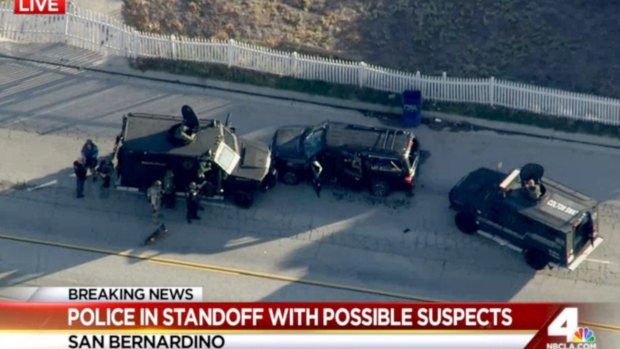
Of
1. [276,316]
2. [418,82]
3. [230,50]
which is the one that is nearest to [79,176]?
[230,50]

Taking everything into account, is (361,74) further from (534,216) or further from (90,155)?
(90,155)

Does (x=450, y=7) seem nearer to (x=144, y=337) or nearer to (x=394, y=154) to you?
(x=394, y=154)

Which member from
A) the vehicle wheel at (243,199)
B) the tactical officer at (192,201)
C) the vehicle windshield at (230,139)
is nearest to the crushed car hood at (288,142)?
the vehicle windshield at (230,139)

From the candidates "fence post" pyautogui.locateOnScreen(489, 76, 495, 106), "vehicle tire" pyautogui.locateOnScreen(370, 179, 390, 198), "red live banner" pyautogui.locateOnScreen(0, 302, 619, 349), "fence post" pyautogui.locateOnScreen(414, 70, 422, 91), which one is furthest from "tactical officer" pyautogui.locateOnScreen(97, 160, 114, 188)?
"fence post" pyautogui.locateOnScreen(489, 76, 495, 106)

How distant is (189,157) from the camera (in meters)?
40.3

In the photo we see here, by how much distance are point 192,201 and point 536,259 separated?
1011 cm

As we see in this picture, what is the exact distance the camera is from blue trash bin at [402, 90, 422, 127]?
145 feet

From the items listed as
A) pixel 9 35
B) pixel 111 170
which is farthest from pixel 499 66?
pixel 9 35

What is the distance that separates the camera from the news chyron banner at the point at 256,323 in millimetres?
36812

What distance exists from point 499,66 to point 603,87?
3.47 m

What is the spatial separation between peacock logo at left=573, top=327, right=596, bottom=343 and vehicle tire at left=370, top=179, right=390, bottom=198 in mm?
7141

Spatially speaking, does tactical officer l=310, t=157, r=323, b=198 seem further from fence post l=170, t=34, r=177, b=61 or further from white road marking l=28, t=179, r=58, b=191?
white road marking l=28, t=179, r=58, b=191

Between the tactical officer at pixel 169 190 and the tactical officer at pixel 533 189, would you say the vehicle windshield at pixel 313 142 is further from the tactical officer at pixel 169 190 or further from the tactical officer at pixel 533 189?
the tactical officer at pixel 533 189

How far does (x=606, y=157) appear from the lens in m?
43.7
